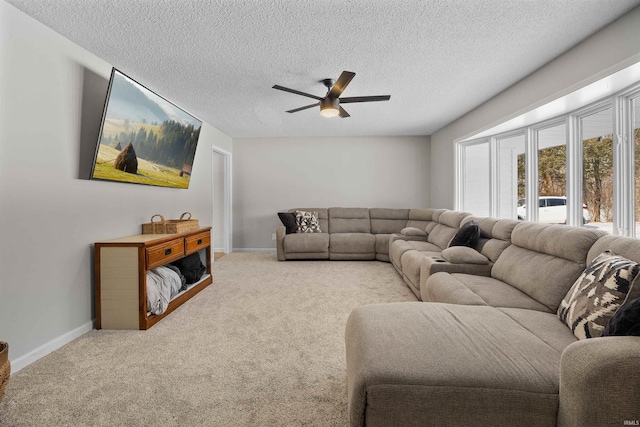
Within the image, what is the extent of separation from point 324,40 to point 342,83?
1.34 ft

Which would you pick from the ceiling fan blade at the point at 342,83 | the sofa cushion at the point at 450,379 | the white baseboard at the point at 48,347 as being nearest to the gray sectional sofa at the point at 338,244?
the ceiling fan blade at the point at 342,83

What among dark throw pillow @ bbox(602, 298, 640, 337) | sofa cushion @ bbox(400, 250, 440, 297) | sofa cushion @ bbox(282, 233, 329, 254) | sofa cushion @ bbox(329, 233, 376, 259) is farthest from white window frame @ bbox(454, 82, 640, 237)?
sofa cushion @ bbox(282, 233, 329, 254)

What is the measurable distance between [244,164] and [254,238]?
1.58 m

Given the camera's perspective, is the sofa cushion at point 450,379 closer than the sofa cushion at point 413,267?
Yes

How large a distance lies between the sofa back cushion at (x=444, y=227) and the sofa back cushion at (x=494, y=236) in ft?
1.75

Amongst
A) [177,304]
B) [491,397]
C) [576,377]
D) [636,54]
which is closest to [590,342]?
[576,377]

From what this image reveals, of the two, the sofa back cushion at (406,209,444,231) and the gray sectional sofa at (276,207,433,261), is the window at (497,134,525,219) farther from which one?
the gray sectional sofa at (276,207,433,261)

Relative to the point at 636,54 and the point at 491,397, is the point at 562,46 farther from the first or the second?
the point at 491,397

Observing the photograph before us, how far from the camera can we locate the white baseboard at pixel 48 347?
199 cm

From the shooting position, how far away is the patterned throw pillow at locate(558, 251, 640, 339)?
1.42 metres

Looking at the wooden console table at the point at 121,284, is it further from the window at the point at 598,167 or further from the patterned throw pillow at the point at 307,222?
the window at the point at 598,167

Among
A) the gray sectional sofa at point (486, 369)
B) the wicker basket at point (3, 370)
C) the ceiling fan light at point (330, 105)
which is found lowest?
the wicker basket at point (3, 370)

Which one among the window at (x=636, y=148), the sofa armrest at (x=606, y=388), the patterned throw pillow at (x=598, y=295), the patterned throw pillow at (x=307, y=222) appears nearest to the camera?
the sofa armrest at (x=606, y=388)

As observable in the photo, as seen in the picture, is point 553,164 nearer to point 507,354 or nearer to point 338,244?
point 507,354
